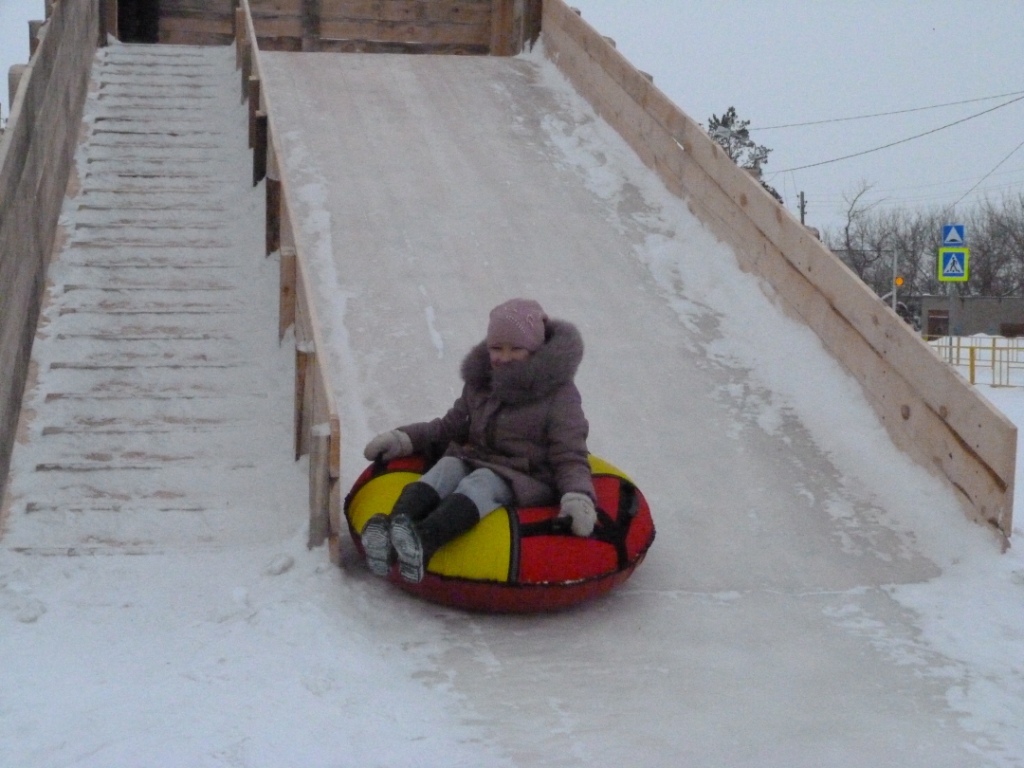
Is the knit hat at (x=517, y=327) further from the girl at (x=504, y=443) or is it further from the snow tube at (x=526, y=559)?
the snow tube at (x=526, y=559)

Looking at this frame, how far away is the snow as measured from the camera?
130 inches

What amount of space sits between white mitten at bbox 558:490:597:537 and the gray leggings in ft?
0.73

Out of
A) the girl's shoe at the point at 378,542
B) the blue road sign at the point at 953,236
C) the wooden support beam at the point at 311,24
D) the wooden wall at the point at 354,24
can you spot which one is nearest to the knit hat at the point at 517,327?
the girl's shoe at the point at 378,542

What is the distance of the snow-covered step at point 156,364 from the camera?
496cm

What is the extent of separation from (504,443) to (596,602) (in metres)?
0.67

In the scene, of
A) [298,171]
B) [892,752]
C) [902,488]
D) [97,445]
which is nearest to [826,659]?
[892,752]

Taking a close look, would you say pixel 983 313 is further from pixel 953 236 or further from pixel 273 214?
pixel 273 214

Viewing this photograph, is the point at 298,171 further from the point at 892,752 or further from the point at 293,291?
the point at 892,752

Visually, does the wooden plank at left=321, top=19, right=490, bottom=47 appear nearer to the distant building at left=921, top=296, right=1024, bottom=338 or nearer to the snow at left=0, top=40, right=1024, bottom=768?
the snow at left=0, top=40, right=1024, bottom=768

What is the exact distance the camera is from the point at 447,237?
7.46 meters

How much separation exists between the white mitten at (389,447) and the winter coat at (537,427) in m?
0.16

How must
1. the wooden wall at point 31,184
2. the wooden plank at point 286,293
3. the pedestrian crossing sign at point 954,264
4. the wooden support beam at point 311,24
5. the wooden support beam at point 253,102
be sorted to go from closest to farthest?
1. the wooden wall at point 31,184
2. the wooden plank at point 286,293
3. the wooden support beam at point 253,102
4. the wooden support beam at point 311,24
5. the pedestrian crossing sign at point 954,264

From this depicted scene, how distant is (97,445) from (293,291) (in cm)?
116

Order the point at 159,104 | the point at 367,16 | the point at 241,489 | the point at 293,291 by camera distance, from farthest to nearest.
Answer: the point at 367,16
the point at 159,104
the point at 293,291
the point at 241,489
